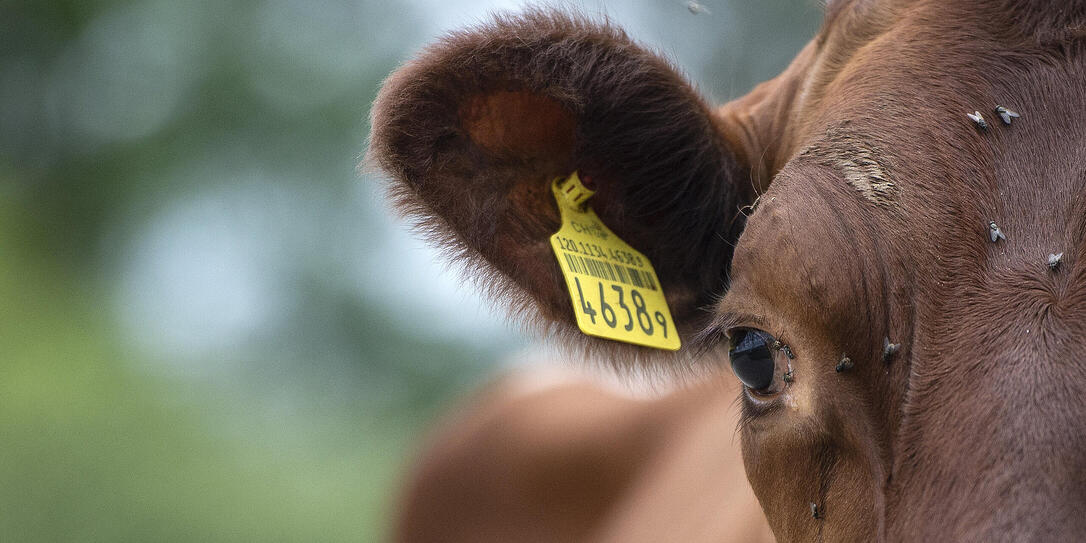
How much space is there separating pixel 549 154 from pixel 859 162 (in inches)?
28.7

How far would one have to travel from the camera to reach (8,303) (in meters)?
11.6

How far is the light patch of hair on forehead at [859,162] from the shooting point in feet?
5.13

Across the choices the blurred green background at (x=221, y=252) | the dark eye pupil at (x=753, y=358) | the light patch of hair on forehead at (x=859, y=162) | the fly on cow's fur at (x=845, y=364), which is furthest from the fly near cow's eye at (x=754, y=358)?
the blurred green background at (x=221, y=252)

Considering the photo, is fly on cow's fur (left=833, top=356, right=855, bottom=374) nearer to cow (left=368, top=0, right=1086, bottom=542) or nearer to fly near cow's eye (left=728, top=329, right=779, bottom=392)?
cow (left=368, top=0, right=1086, bottom=542)

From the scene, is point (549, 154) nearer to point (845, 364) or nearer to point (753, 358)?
point (753, 358)

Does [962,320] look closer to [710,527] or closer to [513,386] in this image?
[710,527]

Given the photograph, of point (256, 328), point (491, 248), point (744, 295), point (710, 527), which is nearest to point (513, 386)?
point (710, 527)

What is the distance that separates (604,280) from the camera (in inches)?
82.7

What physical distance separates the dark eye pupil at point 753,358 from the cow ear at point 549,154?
366 millimetres

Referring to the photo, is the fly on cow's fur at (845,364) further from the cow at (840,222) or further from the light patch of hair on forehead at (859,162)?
the light patch of hair on forehead at (859,162)

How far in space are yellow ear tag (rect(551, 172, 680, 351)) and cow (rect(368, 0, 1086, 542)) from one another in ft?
0.14

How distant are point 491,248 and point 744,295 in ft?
1.93

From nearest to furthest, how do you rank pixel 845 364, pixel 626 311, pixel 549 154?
pixel 845 364 → pixel 626 311 → pixel 549 154

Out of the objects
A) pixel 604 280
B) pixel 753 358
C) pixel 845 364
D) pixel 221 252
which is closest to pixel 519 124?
pixel 604 280
